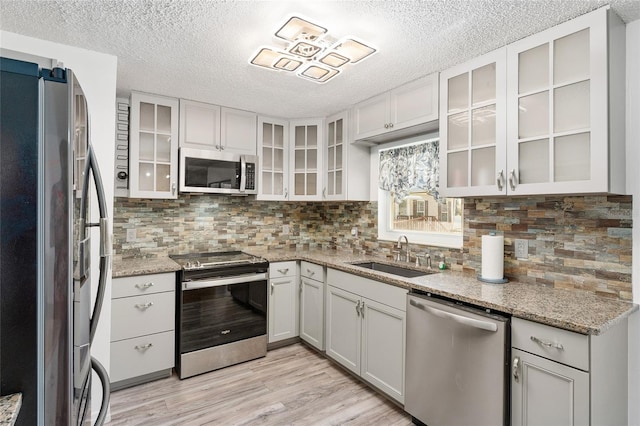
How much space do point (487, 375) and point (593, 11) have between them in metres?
1.84

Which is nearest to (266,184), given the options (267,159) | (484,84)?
(267,159)

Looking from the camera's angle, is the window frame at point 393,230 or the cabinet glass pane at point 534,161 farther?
the window frame at point 393,230

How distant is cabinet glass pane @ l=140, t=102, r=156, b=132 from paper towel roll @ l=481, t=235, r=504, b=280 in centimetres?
274

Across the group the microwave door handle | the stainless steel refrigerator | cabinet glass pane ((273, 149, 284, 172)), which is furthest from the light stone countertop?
the stainless steel refrigerator

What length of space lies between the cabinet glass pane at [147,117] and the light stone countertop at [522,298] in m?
1.15

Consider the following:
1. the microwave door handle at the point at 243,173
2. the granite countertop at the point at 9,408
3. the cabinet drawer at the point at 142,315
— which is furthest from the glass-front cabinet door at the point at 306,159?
the granite countertop at the point at 9,408

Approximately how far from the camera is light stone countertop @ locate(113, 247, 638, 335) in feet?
4.70

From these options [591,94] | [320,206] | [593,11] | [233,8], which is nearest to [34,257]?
[233,8]

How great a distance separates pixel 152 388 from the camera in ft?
8.13

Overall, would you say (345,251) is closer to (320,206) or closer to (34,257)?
(320,206)

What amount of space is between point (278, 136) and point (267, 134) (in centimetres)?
13

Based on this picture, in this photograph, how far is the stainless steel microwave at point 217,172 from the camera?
9.54 feet

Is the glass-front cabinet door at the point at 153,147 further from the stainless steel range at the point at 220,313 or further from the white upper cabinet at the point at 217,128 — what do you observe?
the stainless steel range at the point at 220,313

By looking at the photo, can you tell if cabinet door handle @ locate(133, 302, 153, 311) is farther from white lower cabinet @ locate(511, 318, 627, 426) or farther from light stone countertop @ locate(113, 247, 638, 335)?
white lower cabinet @ locate(511, 318, 627, 426)
